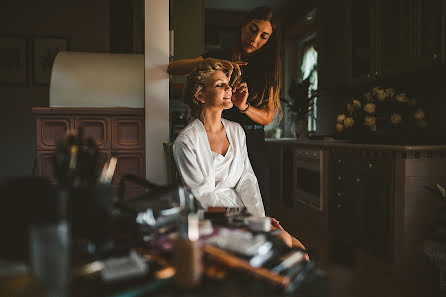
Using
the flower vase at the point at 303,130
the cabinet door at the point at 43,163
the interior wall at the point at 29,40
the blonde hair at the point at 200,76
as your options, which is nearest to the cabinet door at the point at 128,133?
the cabinet door at the point at 43,163

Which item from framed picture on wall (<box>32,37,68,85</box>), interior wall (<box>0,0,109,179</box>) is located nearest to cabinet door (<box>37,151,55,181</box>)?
interior wall (<box>0,0,109,179</box>)

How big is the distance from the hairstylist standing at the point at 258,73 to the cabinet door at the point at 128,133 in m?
0.39

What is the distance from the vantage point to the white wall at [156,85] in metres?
1.87

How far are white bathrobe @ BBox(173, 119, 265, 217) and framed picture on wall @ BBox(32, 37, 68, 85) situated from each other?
3463mm

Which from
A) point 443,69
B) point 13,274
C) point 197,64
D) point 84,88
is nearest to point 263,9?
point 197,64

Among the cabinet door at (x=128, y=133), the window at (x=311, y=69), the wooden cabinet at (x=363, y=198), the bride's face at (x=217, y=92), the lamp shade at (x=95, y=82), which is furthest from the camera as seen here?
the window at (x=311, y=69)

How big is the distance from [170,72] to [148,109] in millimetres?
249

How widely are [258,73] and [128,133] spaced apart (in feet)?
2.79

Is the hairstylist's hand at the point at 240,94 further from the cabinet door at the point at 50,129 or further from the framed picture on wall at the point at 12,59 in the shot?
the framed picture on wall at the point at 12,59

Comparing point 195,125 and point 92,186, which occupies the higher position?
point 195,125

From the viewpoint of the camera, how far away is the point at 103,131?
194 cm

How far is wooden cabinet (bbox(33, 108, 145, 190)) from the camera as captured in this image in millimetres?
1885

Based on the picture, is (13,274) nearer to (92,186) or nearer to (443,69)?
(92,186)

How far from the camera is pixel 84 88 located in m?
2.13
